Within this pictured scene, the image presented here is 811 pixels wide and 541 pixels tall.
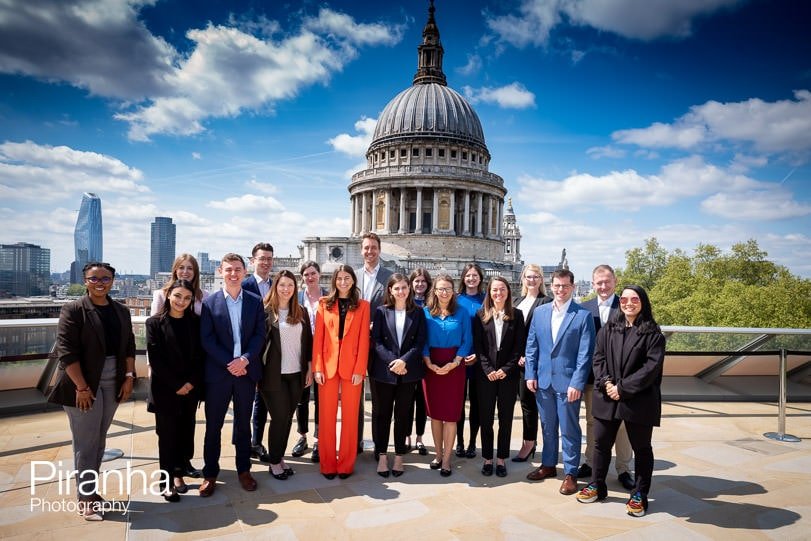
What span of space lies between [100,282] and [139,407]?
4.18 meters

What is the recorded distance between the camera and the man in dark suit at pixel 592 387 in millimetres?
6297

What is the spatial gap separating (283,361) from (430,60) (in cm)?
7292

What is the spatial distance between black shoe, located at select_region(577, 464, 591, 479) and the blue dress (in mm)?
1751

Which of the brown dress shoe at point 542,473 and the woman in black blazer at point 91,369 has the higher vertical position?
the woman in black blazer at point 91,369

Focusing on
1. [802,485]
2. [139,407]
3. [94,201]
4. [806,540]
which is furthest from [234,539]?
[94,201]

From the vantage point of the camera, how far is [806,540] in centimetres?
484

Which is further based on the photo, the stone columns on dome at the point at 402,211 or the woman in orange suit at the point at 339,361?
the stone columns on dome at the point at 402,211

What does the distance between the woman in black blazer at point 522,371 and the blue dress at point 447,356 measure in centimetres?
84

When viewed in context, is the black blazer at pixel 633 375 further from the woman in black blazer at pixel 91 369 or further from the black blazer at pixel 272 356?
the woman in black blazer at pixel 91 369

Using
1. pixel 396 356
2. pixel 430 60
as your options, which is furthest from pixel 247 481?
pixel 430 60

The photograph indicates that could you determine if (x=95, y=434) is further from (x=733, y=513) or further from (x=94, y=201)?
(x=94, y=201)

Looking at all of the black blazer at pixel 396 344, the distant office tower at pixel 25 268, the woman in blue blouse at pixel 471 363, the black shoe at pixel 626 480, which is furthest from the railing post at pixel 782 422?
the distant office tower at pixel 25 268

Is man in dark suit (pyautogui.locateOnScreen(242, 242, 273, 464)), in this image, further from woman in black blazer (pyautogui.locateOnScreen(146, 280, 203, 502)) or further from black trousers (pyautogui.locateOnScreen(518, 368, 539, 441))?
black trousers (pyautogui.locateOnScreen(518, 368, 539, 441))

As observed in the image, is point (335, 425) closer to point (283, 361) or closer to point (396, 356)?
point (283, 361)
